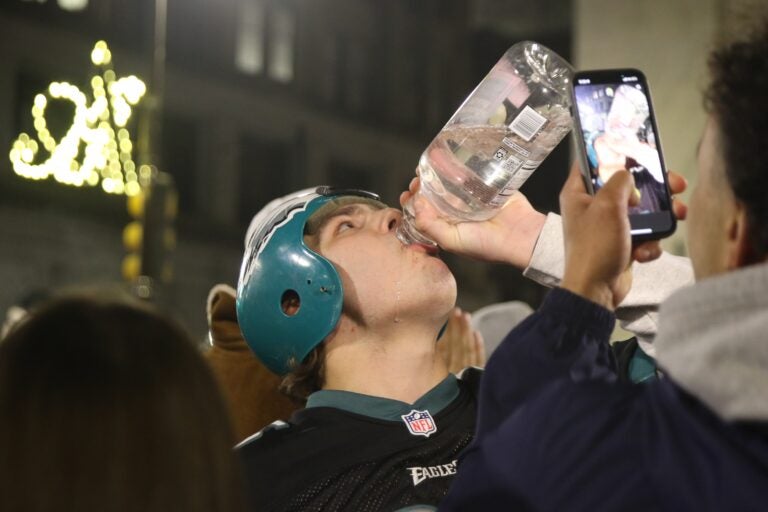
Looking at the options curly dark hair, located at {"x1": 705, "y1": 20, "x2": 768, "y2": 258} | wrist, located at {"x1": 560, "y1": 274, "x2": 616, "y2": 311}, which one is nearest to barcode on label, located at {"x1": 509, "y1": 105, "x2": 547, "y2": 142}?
wrist, located at {"x1": 560, "y1": 274, "x2": 616, "y2": 311}

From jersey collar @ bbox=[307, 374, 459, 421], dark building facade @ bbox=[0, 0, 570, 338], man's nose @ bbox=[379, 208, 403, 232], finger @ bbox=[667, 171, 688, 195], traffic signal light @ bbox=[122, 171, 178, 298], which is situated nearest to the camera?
finger @ bbox=[667, 171, 688, 195]

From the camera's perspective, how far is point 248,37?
34.3m

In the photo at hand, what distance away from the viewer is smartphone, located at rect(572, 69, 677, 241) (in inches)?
98.3

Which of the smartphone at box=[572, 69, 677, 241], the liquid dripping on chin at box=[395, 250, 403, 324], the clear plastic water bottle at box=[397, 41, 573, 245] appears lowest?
the liquid dripping on chin at box=[395, 250, 403, 324]

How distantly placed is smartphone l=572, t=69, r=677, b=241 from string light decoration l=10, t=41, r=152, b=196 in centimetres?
2107

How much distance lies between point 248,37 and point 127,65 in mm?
4678

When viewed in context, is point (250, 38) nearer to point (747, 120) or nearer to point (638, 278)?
point (638, 278)

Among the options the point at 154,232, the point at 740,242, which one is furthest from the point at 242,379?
the point at 154,232

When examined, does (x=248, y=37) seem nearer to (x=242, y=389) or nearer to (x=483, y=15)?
(x=483, y=15)

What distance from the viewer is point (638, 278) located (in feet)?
11.0

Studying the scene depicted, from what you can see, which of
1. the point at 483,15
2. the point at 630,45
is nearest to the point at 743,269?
the point at 630,45

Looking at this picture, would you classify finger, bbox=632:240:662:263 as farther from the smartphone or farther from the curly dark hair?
the curly dark hair

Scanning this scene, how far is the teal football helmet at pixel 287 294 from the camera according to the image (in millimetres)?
3818

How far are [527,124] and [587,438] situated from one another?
5.01 feet
